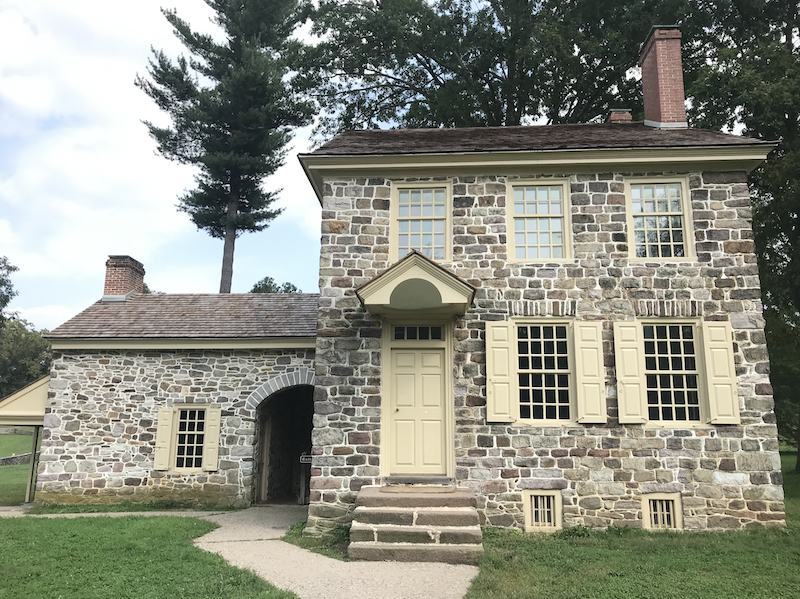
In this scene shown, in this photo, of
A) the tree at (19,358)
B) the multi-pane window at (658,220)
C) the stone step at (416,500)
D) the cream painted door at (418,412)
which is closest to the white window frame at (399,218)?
the cream painted door at (418,412)

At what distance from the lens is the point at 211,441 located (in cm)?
1195

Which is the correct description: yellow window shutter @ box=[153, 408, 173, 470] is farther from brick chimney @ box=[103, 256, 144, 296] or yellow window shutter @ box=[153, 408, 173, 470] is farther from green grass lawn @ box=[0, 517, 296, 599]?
brick chimney @ box=[103, 256, 144, 296]

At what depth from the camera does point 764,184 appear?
15.4m

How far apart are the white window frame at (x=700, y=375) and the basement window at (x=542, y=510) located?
1580 mm

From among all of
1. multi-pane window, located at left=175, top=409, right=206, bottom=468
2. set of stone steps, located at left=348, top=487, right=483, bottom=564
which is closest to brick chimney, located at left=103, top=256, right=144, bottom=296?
multi-pane window, located at left=175, top=409, right=206, bottom=468

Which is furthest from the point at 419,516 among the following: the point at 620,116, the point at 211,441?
the point at 620,116

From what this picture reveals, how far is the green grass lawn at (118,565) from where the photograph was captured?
589 cm

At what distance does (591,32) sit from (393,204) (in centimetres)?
1437

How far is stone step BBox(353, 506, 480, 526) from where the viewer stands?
779 cm

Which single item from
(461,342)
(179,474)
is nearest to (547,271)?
(461,342)

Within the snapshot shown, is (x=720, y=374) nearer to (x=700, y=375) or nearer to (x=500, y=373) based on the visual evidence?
(x=700, y=375)

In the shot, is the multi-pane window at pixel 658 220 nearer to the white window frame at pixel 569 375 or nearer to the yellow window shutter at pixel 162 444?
the white window frame at pixel 569 375

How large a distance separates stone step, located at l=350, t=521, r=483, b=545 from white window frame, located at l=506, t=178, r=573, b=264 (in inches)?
167

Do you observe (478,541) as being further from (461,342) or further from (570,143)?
(570,143)
